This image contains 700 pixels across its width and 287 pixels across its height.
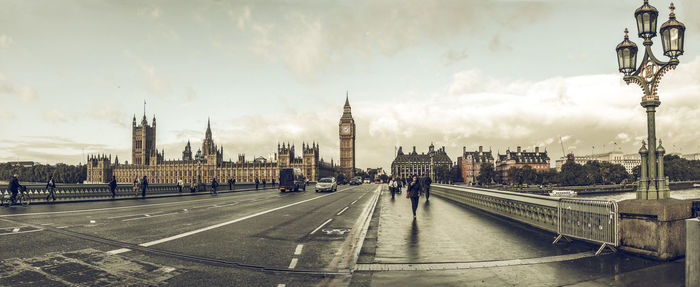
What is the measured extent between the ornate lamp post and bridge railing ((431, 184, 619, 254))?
3.45 ft

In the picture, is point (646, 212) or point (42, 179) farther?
point (42, 179)

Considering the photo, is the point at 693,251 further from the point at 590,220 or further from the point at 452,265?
the point at 590,220

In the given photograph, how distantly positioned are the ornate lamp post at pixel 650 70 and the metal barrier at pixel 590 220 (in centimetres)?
102

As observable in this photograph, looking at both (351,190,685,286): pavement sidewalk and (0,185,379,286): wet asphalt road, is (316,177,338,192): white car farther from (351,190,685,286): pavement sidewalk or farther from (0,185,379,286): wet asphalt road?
(351,190,685,286): pavement sidewalk

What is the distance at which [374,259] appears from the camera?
9047 mm

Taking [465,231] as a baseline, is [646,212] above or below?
above

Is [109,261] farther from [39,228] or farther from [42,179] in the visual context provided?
[42,179]

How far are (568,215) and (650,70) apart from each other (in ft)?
13.6

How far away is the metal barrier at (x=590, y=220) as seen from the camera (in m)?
9.42

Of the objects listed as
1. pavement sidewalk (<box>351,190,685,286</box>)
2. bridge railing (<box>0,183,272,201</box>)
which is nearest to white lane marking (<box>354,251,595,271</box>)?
pavement sidewalk (<box>351,190,685,286</box>)

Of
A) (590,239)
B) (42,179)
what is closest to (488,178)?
(590,239)

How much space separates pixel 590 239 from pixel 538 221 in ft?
13.4

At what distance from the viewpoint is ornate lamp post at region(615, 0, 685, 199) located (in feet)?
31.3

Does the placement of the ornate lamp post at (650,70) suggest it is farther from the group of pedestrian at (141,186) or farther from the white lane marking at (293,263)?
the group of pedestrian at (141,186)
